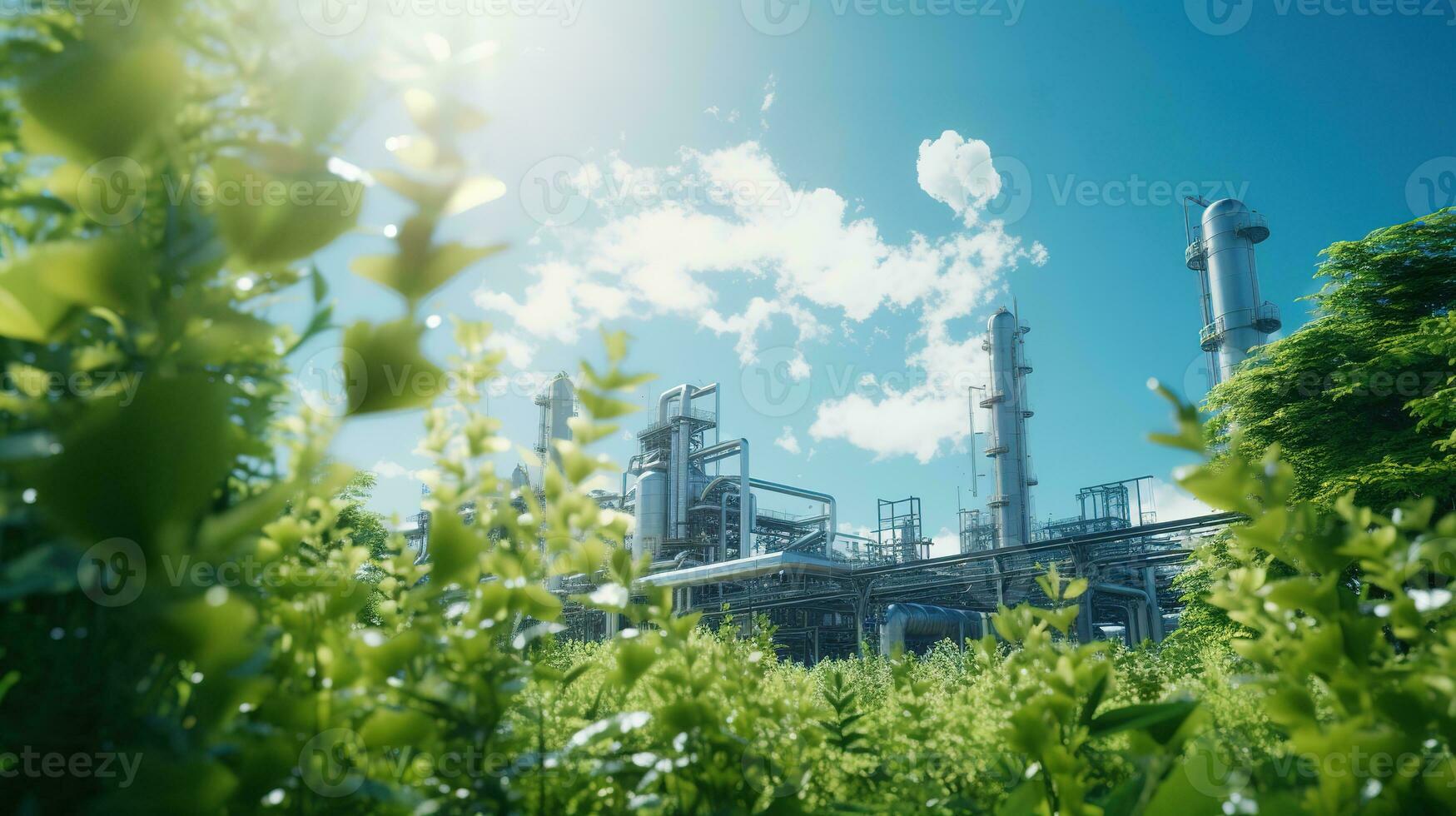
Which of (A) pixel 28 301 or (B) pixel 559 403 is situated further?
(B) pixel 559 403

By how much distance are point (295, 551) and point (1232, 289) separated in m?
25.3

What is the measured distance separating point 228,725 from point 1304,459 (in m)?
17.9

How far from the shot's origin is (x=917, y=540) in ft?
95.3

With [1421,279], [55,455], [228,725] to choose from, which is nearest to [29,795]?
[228,725]

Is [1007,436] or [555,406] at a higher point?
[555,406]

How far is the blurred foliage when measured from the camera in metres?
0.55

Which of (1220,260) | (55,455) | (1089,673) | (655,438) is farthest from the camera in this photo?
(655,438)

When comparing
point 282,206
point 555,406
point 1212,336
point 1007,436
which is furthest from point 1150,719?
point 555,406

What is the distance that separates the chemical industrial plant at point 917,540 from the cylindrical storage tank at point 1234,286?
3cm

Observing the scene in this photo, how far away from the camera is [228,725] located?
A: 66 centimetres

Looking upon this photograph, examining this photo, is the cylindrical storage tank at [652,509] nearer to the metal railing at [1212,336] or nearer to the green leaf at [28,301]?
the metal railing at [1212,336]

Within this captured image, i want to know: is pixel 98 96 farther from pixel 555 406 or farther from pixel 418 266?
pixel 555 406

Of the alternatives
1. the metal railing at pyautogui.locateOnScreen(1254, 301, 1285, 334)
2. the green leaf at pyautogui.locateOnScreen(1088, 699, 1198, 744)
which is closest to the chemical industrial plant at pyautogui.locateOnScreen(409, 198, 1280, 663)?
the metal railing at pyautogui.locateOnScreen(1254, 301, 1285, 334)

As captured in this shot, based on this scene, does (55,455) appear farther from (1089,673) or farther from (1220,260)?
(1220,260)
